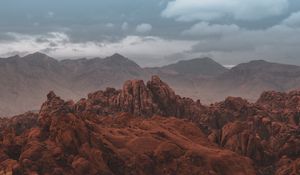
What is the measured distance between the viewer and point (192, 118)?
181 m

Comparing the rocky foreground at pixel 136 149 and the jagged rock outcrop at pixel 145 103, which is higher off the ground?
the jagged rock outcrop at pixel 145 103

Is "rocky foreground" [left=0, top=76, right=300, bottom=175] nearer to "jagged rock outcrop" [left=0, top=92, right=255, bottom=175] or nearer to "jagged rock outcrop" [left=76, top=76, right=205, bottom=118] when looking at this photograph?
"jagged rock outcrop" [left=0, top=92, right=255, bottom=175]

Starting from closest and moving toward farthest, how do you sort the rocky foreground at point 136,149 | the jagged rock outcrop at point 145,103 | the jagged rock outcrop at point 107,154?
1. the jagged rock outcrop at point 107,154
2. the rocky foreground at point 136,149
3. the jagged rock outcrop at point 145,103

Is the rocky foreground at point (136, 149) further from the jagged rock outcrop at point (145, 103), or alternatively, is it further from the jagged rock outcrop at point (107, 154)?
the jagged rock outcrop at point (145, 103)

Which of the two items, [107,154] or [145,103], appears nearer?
[107,154]

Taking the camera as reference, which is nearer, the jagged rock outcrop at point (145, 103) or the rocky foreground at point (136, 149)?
the rocky foreground at point (136, 149)

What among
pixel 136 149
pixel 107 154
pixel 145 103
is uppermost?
pixel 145 103

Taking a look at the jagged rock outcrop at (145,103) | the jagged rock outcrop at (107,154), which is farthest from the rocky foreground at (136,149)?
the jagged rock outcrop at (145,103)

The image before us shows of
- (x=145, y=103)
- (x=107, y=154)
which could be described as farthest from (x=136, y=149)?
(x=145, y=103)

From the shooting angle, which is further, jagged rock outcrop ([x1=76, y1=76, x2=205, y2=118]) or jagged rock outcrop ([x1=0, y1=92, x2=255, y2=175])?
jagged rock outcrop ([x1=76, y1=76, x2=205, y2=118])

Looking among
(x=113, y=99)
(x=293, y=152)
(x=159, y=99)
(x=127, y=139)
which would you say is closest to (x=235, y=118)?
(x=159, y=99)

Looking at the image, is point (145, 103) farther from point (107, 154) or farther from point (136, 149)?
point (107, 154)

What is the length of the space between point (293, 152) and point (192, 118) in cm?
7253

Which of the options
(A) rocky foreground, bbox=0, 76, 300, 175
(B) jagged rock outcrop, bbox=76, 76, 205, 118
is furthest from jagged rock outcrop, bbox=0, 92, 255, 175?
(B) jagged rock outcrop, bbox=76, 76, 205, 118
